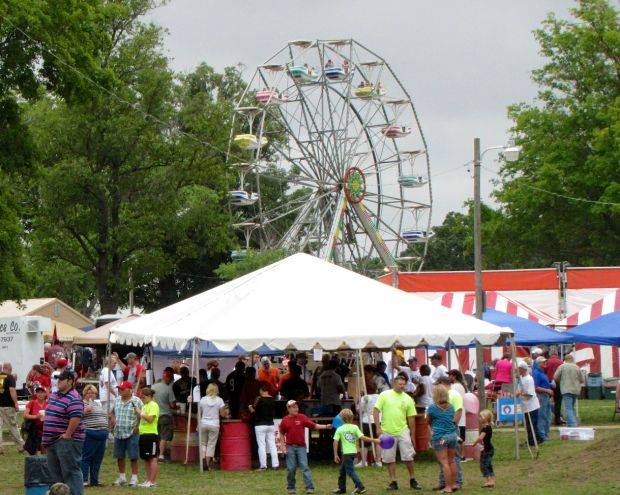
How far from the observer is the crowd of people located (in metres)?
15.2

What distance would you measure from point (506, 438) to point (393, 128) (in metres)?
26.5

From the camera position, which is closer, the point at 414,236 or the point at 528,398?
the point at 528,398

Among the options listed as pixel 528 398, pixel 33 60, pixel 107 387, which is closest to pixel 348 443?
pixel 528 398

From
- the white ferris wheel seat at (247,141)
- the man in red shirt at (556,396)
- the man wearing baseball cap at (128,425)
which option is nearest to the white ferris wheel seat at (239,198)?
the white ferris wheel seat at (247,141)

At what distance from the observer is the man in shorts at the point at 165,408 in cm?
2003

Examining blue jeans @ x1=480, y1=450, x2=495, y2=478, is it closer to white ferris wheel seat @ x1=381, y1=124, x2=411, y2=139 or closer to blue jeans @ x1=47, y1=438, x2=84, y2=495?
blue jeans @ x1=47, y1=438, x2=84, y2=495

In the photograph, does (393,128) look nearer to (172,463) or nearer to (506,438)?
(506,438)

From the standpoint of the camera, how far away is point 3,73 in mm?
25422

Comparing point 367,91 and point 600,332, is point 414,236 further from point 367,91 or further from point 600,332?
point 600,332

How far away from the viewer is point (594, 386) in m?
35.4

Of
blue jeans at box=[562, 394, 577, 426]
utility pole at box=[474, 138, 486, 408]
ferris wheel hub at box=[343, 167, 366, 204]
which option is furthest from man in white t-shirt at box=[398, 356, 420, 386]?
ferris wheel hub at box=[343, 167, 366, 204]

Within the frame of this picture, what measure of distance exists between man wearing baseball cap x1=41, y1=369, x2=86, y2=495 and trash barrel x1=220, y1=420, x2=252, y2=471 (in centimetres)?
631

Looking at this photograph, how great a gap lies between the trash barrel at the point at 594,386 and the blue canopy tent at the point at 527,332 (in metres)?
8.66

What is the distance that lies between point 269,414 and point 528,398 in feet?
16.3
